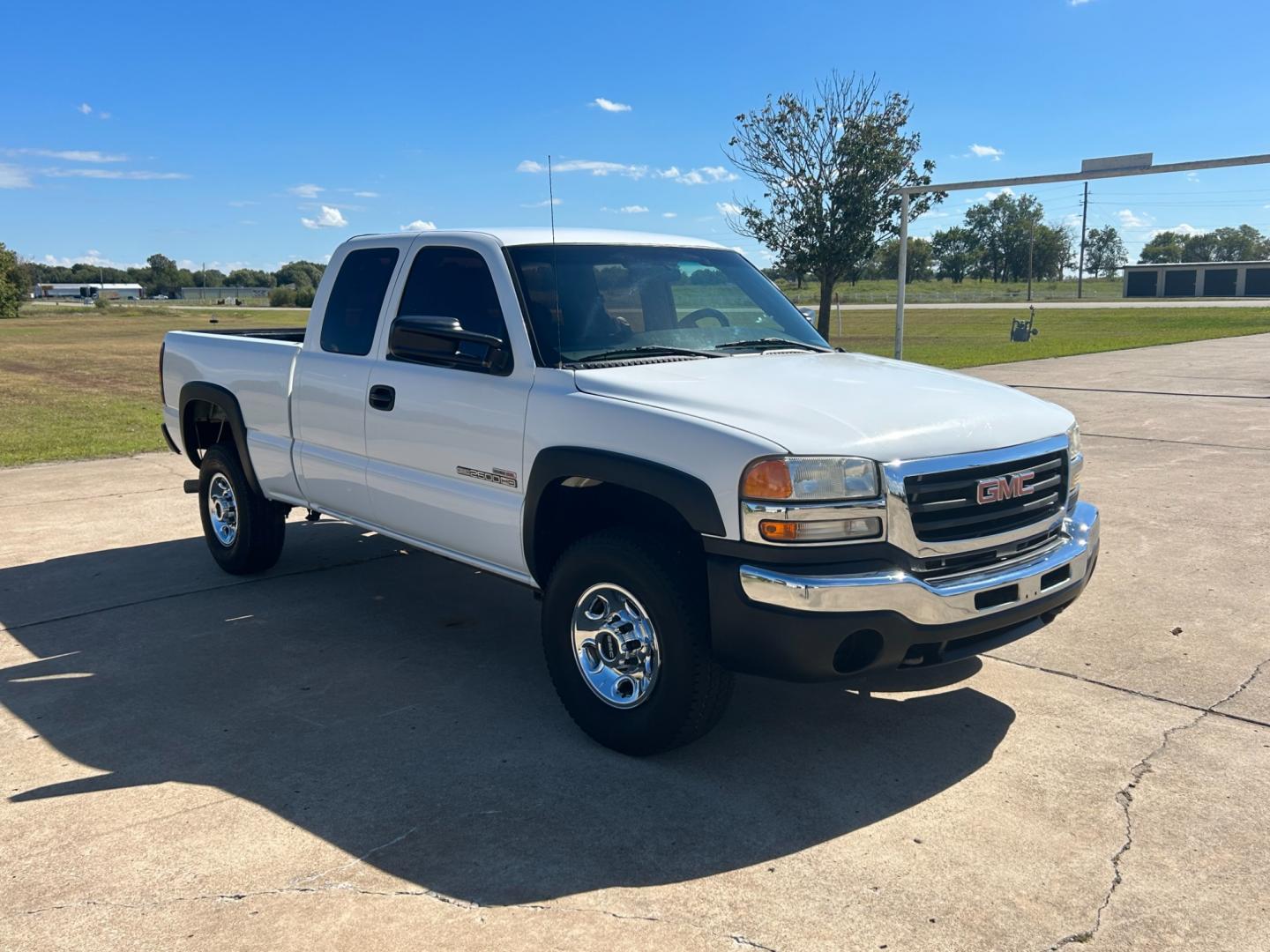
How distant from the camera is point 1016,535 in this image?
4168mm

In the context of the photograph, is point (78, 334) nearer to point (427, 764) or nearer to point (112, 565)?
A: point (112, 565)

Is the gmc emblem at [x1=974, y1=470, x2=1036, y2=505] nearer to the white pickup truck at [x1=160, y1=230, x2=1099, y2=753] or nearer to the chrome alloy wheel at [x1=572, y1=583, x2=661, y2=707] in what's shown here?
the white pickup truck at [x1=160, y1=230, x2=1099, y2=753]

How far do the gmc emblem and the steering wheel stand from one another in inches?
64.4

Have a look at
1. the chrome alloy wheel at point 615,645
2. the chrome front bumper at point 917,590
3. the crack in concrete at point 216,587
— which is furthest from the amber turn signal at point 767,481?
the crack in concrete at point 216,587

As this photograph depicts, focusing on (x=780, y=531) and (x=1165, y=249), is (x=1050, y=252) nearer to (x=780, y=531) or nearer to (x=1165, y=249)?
(x=1165, y=249)

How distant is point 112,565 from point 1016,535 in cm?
572

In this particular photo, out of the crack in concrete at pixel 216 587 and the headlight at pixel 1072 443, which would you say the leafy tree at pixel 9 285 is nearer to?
the crack in concrete at pixel 216 587

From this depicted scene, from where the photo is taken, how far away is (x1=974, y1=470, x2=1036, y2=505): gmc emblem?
13.1 ft

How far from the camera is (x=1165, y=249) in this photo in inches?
5812

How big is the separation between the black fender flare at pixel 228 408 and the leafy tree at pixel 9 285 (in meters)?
74.0

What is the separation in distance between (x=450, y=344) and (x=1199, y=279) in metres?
106

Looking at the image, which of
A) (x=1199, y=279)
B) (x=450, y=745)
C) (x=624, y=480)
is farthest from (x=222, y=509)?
(x=1199, y=279)

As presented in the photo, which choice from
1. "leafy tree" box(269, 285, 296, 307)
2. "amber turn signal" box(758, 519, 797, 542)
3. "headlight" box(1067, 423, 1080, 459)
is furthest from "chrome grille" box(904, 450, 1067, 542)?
"leafy tree" box(269, 285, 296, 307)

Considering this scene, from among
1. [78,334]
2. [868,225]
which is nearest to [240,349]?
[868,225]
